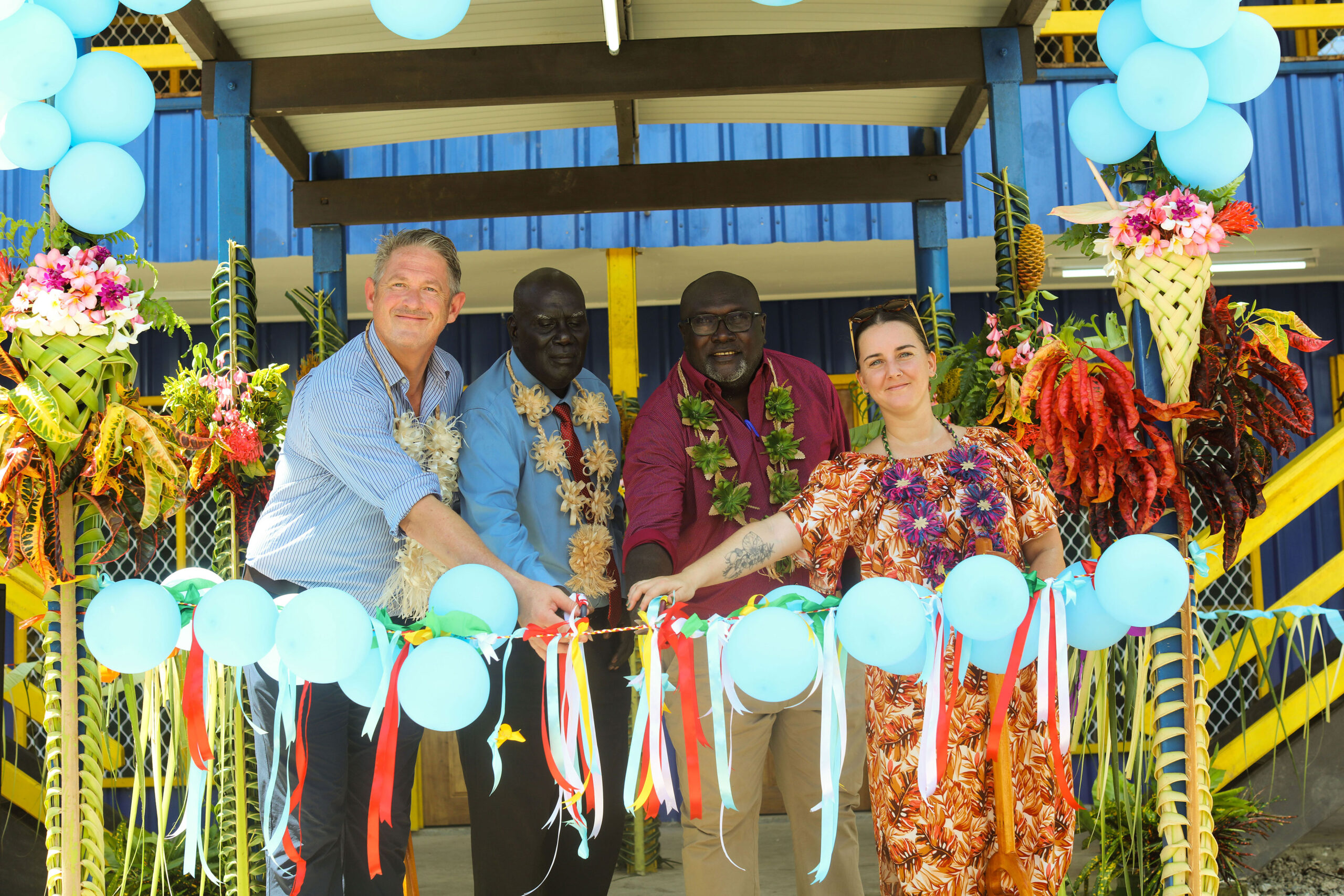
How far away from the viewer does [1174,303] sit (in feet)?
7.55

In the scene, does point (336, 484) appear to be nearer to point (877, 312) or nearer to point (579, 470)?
point (579, 470)

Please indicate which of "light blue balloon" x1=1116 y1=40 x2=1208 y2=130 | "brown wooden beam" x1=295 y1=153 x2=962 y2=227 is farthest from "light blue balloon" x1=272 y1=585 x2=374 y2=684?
"brown wooden beam" x1=295 y1=153 x2=962 y2=227

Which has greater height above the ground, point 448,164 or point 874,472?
point 448,164

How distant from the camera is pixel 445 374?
287 centimetres

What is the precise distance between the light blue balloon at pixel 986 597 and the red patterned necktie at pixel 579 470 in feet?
3.67

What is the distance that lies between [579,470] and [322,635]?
1.06m

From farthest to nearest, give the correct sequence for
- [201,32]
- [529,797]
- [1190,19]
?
[201,32]
[529,797]
[1190,19]

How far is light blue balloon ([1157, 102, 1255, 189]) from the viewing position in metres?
2.27

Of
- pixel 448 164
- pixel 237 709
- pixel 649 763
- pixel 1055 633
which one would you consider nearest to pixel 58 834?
pixel 237 709

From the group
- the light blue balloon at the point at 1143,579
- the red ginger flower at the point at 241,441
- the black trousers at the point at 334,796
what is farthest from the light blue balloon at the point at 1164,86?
the red ginger flower at the point at 241,441

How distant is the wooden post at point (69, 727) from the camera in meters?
2.27

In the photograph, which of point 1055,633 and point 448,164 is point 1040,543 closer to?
point 1055,633

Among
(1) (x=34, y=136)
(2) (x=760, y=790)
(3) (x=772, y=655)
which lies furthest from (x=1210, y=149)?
(1) (x=34, y=136)

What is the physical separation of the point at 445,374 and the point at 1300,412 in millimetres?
2122
